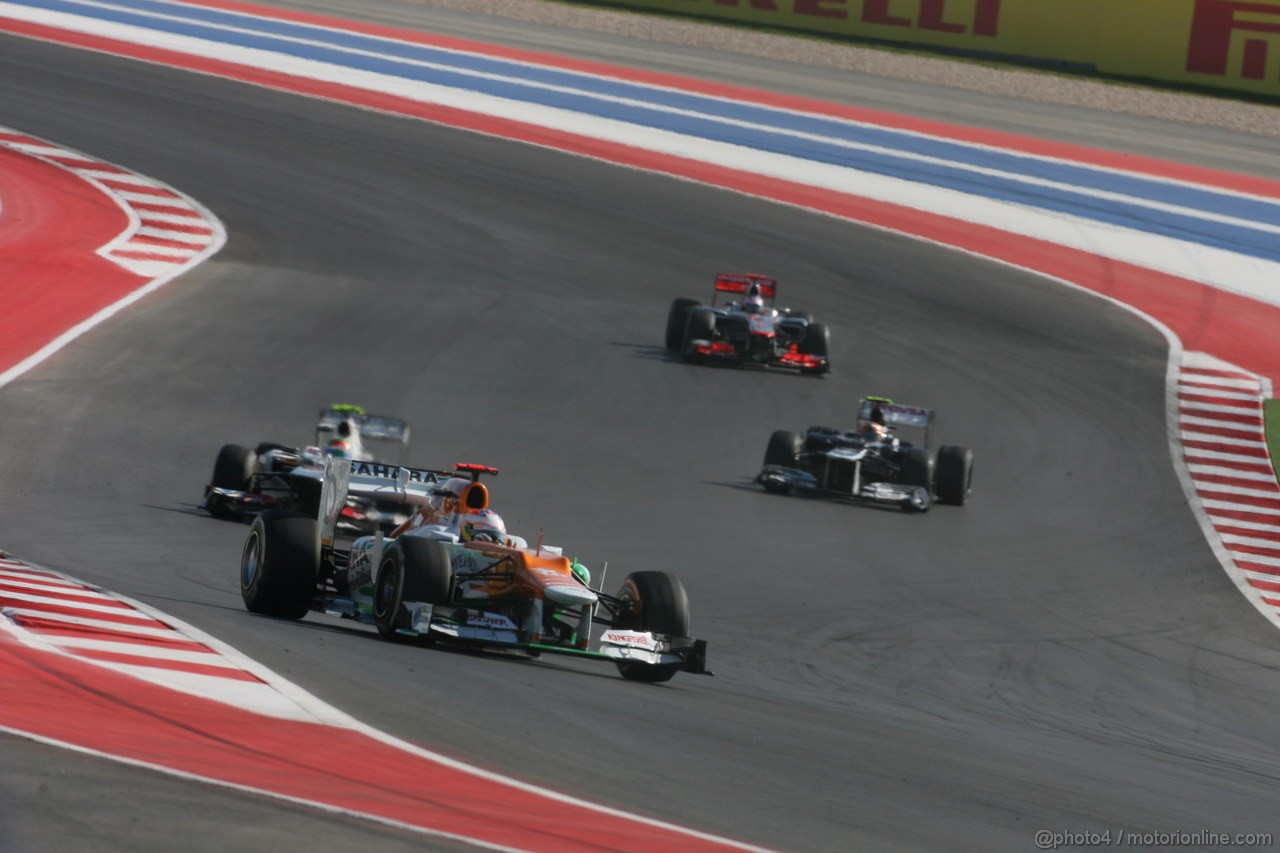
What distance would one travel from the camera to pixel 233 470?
16250 millimetres

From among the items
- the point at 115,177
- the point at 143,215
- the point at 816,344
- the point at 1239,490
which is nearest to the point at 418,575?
the point at 1239,490

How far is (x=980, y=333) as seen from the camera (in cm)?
2756

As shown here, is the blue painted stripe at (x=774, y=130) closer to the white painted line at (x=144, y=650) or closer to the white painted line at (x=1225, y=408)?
the white painted line at (x=1225, y=408)

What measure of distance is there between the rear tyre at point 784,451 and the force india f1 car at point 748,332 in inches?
206

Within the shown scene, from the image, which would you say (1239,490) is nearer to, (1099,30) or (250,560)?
(250,560)

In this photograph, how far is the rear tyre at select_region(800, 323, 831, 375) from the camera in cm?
2480

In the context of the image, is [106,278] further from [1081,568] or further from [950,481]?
[1081,568]

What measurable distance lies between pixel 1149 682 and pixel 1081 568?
150 inches

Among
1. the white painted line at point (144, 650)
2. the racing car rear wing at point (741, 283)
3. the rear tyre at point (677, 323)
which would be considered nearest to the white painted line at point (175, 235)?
the rear tyre at point (677, 323)

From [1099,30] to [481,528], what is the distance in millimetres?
30816

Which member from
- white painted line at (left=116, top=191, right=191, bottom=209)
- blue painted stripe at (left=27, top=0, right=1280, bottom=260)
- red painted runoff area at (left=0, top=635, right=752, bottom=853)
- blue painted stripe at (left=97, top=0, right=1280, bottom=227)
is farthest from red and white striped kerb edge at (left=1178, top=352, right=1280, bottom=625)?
white painted line at (left=116, top=191, right=191, bottom=209)

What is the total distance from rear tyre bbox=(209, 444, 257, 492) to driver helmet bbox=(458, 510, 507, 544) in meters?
5.39

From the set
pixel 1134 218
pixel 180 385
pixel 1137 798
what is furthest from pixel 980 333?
pixel 1137 798

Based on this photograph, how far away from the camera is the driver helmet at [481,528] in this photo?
36.7 feet
